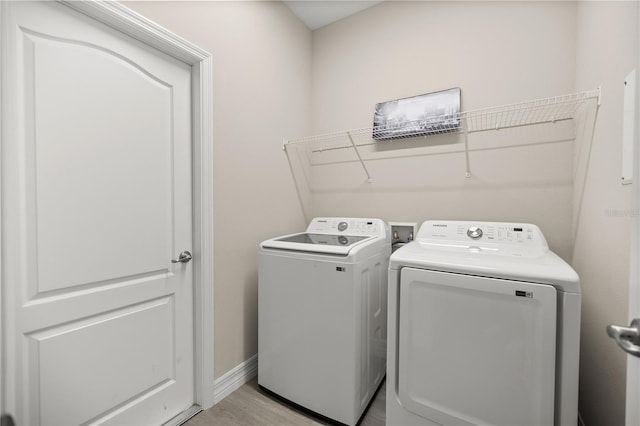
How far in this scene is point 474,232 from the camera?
5.25 feet

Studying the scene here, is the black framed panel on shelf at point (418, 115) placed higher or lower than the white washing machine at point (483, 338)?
higher

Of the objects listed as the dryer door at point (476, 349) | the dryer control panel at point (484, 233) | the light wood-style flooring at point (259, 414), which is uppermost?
the dryer control panel at point (484, 233)

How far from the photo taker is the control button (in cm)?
159

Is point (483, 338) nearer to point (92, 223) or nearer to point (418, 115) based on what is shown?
point (418, 115)

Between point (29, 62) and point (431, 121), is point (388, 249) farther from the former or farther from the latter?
point (29, 62)

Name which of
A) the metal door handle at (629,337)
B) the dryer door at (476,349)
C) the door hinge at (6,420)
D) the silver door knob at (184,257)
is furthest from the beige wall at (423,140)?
the door hinge at (6,420)

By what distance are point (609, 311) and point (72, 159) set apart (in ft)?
7.55

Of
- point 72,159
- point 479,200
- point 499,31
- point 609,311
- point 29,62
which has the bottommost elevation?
point 609,311

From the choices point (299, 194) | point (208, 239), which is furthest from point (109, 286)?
point (299, 194)

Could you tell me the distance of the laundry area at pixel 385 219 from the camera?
1.02 meters

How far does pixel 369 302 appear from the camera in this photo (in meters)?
1.57

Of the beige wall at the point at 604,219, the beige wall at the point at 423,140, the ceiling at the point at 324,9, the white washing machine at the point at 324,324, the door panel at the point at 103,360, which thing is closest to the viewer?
the beige wall at the point at 604,219

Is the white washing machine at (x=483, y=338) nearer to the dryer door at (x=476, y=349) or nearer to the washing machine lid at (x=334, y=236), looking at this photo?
the dryer door at (x=476, y=349)

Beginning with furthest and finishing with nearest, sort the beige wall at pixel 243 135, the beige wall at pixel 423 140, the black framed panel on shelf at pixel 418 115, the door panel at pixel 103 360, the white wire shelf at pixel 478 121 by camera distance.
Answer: the black framed panel on shelf at pixel 418 115, the beige wall at pixel 243 135, the white wire shelf at pixel 478 121, the beige wall at pixel 423 140, the door panel at pixel 103 360
